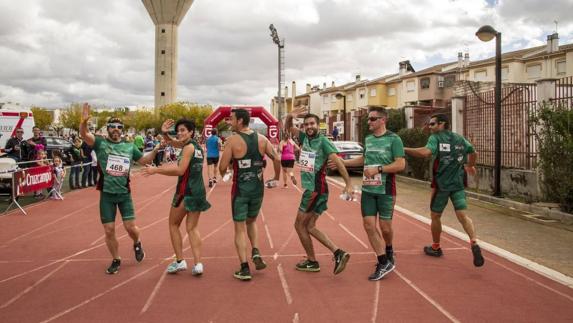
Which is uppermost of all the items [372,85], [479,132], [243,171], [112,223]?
[372,85]

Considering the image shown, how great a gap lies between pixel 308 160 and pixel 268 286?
1601 mm

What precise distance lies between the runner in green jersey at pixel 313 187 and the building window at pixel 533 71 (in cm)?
4338

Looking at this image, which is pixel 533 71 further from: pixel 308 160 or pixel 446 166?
pixel 308 160

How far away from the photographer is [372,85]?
202 feet

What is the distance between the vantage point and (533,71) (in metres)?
43.6

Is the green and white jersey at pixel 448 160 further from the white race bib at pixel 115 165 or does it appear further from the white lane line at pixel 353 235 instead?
the white race bib at pixel 115 165

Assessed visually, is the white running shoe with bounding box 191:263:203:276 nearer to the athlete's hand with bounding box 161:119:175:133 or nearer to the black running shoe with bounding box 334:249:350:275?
the black running shoe with bounding box 334:249:350:275

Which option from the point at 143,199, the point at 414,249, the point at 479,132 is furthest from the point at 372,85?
the point at 414,249

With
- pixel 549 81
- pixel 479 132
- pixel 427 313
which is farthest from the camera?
pixel 479 132

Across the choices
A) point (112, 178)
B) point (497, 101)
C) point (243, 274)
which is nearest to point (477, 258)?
point (243, 274)

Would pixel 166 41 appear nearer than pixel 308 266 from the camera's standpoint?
No

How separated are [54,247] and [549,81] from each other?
11292 millimetres

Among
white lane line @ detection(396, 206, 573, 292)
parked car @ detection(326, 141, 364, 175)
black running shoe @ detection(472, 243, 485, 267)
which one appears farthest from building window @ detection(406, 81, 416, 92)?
black running shoe @ detection(472, 243, 485, 267)

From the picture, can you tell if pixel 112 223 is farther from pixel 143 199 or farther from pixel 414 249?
pixel 143 199
